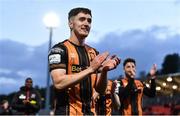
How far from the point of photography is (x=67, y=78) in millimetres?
4414

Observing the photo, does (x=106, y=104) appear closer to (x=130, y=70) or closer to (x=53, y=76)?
(x=130, y=70)

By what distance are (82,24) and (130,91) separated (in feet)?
15.6

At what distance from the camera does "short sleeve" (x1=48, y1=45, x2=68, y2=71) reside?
4578mm

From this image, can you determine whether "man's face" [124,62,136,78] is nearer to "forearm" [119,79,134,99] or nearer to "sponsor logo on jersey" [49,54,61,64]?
"forearm" [119,79,134,99]

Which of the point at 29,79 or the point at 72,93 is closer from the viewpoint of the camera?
the point at 72,93

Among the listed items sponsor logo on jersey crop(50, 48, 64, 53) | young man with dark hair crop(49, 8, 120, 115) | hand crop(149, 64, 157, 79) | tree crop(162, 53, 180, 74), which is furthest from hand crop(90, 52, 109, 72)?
tree crop(162, 53, 180, 74)

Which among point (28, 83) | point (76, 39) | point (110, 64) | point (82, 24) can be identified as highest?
point (28, 83)

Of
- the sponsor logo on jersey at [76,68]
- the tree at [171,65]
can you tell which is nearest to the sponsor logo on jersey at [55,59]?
the sponsor logo on jersey at [76,68]

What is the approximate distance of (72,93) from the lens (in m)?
4.64

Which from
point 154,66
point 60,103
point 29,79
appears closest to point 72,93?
point 60,103

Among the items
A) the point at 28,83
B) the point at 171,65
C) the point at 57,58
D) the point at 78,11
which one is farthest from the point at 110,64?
the point at 171,65

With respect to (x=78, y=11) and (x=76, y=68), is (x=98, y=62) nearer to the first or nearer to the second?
(x=76, y=68)

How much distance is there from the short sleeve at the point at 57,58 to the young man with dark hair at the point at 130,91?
4734mm

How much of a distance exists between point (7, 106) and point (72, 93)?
14.6 m
